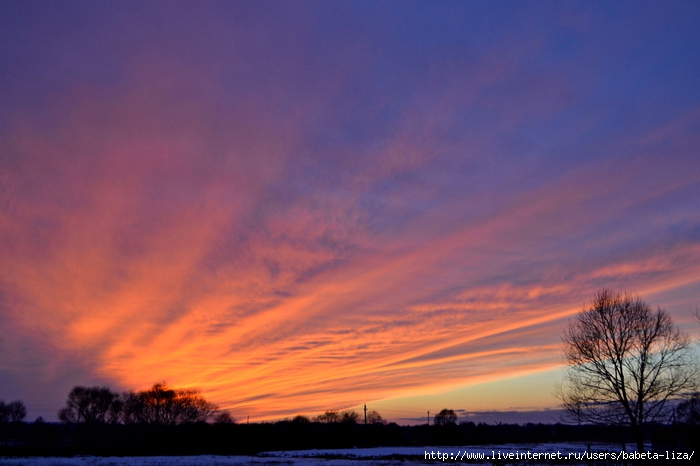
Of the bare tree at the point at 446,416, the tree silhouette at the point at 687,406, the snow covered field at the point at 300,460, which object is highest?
the tree silhouette at the point at 687,406

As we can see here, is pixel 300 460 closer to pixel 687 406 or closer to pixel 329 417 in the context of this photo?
pixel 687 406

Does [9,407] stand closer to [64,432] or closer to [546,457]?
[64,432]

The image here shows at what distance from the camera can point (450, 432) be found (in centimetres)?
12644

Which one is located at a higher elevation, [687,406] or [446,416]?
[687,406]

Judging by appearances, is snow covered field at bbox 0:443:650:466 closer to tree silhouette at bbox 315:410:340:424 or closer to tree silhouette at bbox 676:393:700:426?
tree silhouette at bbox 676:393:700:426

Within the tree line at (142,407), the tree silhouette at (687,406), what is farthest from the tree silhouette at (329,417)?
the tree silhouette at (687,406)

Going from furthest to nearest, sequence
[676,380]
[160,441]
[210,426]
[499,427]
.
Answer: [499,427] → [210,426] → [160,441] → [676,380]

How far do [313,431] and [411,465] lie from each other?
249 ft

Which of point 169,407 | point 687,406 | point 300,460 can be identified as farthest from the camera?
point 169,407

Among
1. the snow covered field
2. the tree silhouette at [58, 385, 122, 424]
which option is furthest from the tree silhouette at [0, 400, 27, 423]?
the snow covered field

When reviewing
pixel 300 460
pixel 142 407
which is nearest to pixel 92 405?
pixel 142 407

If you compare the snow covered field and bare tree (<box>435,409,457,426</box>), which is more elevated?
the snow covered field

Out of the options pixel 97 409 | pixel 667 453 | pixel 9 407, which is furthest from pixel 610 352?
pixel 9 407

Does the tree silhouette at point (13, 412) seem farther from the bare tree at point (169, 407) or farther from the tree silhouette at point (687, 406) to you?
the tree silhouette at point (687, 406)
